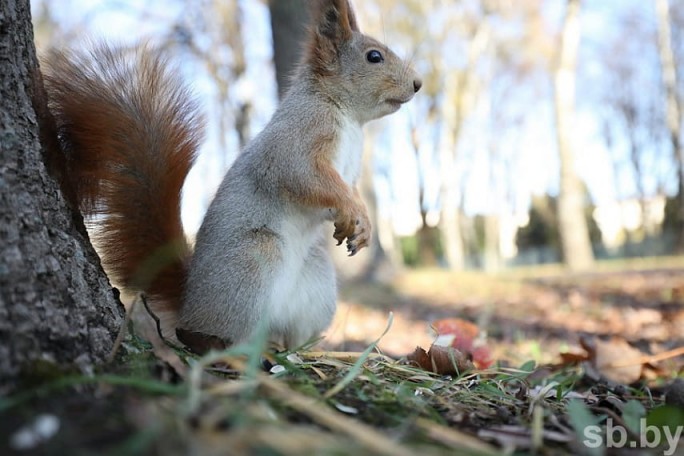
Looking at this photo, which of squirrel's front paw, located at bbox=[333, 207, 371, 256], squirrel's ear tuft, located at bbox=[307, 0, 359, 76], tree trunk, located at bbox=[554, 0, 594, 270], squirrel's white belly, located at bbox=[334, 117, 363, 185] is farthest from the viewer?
tree trunk, located at bbox=[554, 0, 594, 270]

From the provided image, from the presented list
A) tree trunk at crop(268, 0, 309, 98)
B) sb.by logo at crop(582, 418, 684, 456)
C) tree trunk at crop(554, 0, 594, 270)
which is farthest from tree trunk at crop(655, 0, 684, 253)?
sb.by logo at crop(582, 418, 684, 456)

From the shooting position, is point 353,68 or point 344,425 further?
point 353,68

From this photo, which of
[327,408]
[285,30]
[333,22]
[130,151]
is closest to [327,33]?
[333,22]

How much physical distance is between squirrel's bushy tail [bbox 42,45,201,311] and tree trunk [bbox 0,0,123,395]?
0.27 ft

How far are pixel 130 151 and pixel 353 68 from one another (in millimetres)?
693

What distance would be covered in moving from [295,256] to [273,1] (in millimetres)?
3051

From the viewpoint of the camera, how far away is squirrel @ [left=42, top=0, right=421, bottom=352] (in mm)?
1216

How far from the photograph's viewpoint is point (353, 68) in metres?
1.67

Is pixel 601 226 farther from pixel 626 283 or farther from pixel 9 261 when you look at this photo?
pixel 9 261

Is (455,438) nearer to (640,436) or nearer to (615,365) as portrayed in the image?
(640,436)

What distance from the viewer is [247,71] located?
33.4 feet

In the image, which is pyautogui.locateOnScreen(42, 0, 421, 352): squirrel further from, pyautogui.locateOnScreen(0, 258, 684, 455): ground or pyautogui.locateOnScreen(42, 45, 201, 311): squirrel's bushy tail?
pyautogui.locateOnScreen(0, 258, 684, 455): ground

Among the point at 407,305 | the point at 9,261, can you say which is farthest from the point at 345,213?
the point at 407,305

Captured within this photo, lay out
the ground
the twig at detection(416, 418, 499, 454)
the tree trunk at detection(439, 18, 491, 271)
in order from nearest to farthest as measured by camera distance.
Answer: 1. the ground
2. the twig at detection(416, 418, 499, 454)
3. the tree trunk at detection(439, 18, 491, 271)
